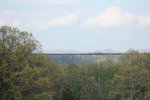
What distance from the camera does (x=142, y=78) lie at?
2245 inches

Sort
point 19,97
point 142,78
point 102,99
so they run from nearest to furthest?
point 19,97 → point 142,78 → point 102,99

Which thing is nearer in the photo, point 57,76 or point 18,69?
point 18,69

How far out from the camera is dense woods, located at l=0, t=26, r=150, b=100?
40.8 m

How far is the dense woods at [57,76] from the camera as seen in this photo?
4081 cm

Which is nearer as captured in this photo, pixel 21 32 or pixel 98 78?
pixel 21 32

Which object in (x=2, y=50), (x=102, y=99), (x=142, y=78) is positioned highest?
(x=2, y=50)

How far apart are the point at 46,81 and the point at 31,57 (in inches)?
125

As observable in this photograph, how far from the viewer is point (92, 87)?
6397 cm

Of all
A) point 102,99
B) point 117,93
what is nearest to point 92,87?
point 102,99

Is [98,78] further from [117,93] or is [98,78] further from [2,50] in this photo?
[2,50]

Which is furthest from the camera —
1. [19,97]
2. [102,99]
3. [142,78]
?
[102,99]

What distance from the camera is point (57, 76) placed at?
5922 cm

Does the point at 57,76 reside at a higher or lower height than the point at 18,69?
lower

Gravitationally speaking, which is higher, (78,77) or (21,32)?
(21,32)
